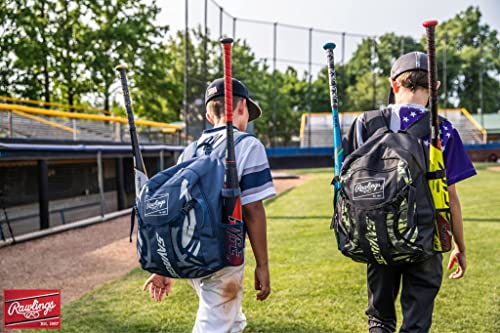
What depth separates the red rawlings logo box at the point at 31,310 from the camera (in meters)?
3.88

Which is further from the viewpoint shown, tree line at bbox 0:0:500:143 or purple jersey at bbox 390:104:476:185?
tree line at bbox 0:0:500:143

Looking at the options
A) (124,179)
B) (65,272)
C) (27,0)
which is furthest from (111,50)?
(65,272)

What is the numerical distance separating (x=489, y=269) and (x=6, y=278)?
5611mm

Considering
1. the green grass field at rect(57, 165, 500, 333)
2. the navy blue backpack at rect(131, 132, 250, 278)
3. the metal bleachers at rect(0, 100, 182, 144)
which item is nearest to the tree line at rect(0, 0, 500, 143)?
the metal bleachers at rect(0, 100, 182, 144)

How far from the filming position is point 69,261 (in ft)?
22.0

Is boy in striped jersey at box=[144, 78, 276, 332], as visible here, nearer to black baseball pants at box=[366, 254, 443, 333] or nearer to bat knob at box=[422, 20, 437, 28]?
black baseball pants at box=[366, 254, 443, 333]

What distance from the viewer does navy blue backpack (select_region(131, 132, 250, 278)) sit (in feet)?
6.56

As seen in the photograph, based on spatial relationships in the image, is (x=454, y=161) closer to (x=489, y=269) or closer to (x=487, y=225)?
(x=489, y=269)

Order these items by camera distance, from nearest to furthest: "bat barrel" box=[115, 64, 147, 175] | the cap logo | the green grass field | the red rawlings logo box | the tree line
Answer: the cap logo → "bat barrel" box=[115, 64, 147, 175] → the green grass field → the red rawlings logo box → the tree line

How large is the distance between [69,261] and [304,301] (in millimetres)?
3881

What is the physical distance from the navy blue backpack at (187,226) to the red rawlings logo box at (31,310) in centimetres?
231

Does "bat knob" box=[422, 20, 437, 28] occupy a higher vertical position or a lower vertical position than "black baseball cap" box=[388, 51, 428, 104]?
higher

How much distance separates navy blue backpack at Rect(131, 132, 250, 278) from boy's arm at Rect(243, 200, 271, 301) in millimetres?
122

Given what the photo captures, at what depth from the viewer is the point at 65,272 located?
6074 mm
